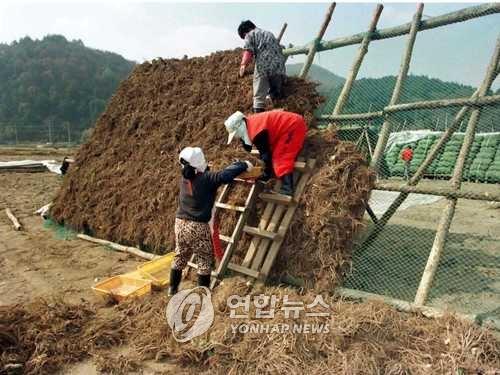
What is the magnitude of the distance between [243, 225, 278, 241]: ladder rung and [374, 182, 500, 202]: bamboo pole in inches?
52.1

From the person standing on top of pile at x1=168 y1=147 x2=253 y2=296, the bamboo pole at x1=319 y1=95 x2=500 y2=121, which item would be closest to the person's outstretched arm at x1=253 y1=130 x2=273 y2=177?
the person standing on top of pile at x1=168 y1=147 x2=253 y2=296

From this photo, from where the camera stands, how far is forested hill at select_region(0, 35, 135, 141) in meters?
51.7

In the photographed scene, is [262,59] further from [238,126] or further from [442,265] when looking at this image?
[442,265]

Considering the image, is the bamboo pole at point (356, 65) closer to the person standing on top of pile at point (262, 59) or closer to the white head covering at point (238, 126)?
the person standing on top of pile at point (262, 59)

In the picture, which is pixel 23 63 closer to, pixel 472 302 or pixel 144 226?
pixel 144 226

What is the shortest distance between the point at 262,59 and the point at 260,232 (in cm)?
263

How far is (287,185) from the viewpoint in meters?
4.71

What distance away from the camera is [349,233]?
14.5 ft

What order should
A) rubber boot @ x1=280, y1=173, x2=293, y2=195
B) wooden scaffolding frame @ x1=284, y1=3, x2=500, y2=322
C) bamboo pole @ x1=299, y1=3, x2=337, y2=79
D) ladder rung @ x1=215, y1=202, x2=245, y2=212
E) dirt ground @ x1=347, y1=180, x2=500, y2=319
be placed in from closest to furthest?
wooden scaffolding frame @ x1=284, y1=3, x2=500, y2=322 → dirt ground @ x1=347, y1=180, x2=500, y2=319 → rubber boot @ x1=280, y1=173, x2=293, y2=195 → ladder rung @ x1=215, y1=202, x2=245, y2=212 → bamboo pole @ x1=299, y1=3, x2=337, y2=79

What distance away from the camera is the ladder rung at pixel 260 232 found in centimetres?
449

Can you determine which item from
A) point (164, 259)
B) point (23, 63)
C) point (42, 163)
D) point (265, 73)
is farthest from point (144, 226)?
point (23, 63)

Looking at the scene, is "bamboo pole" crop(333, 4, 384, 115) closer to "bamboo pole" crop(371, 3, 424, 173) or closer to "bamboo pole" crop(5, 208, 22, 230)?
"bamboo pole" crop(371, 3, 424, 173)

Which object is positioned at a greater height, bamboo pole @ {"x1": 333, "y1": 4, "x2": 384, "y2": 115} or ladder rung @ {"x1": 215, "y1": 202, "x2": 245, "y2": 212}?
bamboo pole @ {"x1": 333, "y1": 4, "x2": 384, "y2": 115}

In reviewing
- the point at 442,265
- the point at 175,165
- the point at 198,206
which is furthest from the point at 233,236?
the point at 442,265
